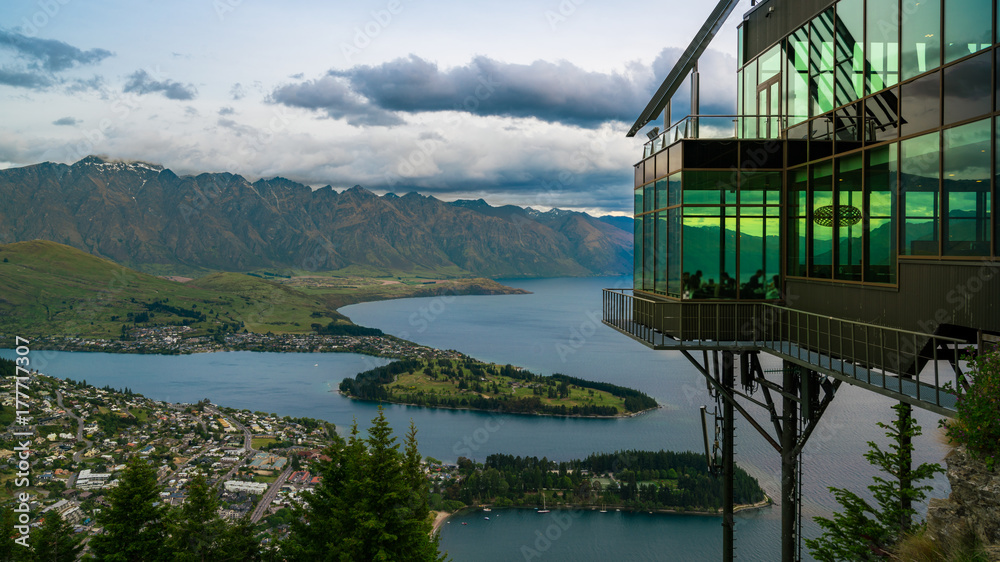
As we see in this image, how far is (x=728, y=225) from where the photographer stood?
13625mm

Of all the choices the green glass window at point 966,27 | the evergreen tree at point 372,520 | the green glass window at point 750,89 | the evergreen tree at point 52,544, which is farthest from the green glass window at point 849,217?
the evergreen tree at point 52,544

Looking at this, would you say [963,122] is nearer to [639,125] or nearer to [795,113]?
[795,113]

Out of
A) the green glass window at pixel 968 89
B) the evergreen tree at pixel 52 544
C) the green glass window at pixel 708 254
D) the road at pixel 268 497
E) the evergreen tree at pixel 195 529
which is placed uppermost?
the green glass window at pixel 968 89

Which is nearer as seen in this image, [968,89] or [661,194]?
[968,89]

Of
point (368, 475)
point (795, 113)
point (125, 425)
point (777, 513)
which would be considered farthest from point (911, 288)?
point (125, 425)

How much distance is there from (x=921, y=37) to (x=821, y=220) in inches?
153

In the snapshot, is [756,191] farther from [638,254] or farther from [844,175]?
[638,254]

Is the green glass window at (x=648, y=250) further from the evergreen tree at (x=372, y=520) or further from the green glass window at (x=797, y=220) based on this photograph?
the evergreen tree at (x=372, y=520)

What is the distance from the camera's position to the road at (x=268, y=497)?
6024 cm

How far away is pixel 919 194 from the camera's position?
9602mm

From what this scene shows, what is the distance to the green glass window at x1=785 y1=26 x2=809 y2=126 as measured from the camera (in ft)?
43.9

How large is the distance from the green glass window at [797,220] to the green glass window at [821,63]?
4.71ft

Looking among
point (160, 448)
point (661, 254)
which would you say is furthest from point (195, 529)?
point (160, 448)

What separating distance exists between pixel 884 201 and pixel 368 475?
13635mm
